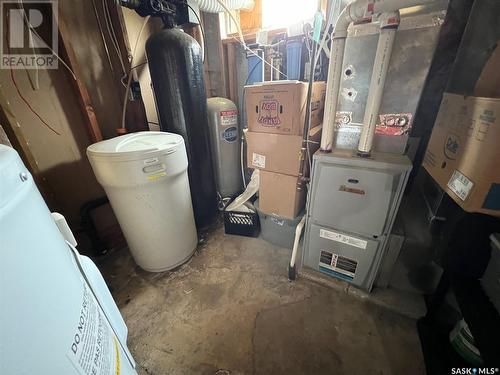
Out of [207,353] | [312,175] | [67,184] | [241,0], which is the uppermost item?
[241,0]

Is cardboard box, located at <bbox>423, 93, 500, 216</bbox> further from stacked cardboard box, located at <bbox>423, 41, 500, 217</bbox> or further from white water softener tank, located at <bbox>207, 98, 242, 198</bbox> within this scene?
white water softener tank, located at <bbox>207, 98, 242, 198</bbox>

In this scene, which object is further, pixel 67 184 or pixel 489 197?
pixel 67 184

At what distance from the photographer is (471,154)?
0.71 metres

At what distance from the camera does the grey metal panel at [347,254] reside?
3.84ft

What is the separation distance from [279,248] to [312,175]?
78 centimetres

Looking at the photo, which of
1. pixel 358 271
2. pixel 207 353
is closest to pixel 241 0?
pixel 358 271

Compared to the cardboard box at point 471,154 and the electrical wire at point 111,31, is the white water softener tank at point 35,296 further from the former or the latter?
the electrical wire at point 111,31

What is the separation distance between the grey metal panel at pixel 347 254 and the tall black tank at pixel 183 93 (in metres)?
0.98

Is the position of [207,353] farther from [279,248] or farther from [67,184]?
[67,184]

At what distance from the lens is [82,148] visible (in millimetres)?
1572

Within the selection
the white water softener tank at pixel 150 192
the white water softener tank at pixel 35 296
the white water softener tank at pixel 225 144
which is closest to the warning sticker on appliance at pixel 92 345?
the white water softener tank at pixel 35 296

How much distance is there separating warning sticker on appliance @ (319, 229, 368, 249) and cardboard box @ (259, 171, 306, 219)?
0.27 m

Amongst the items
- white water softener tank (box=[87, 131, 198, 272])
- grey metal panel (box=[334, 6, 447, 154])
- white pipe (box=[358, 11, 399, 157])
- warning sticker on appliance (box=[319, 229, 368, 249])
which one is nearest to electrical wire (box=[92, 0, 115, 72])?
white water softener tank (box=[87, 131, 198, 272])

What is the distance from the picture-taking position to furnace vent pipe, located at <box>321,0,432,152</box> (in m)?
0.85
